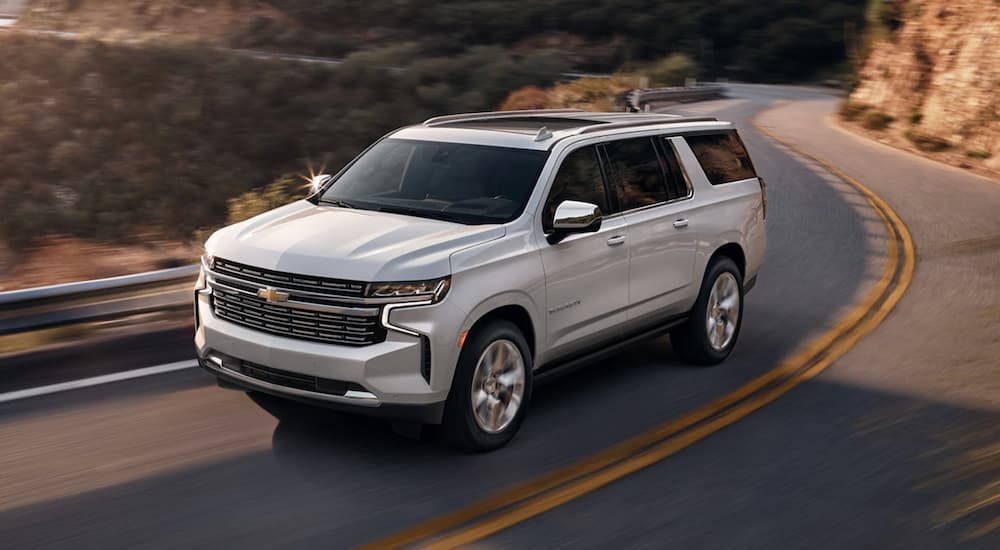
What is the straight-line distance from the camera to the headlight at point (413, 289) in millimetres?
5801

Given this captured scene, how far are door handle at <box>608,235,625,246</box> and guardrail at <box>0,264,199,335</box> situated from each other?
3.22m

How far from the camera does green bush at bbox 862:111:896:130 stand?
32.2 metres

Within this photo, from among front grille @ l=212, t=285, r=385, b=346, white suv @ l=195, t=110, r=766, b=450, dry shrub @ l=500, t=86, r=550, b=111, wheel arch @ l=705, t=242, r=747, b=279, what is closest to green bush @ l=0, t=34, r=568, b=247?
dry shrub @ l=500, t=86, r=550, b=111

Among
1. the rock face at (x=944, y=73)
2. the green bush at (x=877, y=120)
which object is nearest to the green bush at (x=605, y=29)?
Answer: the rock face at (x=944, y=73)

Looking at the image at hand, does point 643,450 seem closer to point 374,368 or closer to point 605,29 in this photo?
point 374,368

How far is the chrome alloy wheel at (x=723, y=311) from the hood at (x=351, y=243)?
269cm

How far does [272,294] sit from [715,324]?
3.95 meters

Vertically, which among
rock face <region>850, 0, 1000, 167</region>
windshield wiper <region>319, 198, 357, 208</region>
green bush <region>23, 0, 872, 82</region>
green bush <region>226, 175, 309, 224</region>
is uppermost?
windshield wiper <region>319, 198, 357, 208</region>

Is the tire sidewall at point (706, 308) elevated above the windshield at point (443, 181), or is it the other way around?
the windshield at point (443, 181)

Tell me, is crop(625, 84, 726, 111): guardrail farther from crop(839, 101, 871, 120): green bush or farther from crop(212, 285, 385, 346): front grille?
crop(212, 285, 385, 346): front grille

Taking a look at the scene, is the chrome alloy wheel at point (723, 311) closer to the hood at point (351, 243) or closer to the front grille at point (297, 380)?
the hood at point (351, 243)

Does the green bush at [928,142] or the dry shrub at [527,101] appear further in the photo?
the green bush at [928,142]

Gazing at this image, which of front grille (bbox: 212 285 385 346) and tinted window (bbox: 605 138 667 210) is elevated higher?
tinted window (bbox: 605 138 667 210)

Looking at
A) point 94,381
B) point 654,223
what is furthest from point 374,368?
point 654,223
